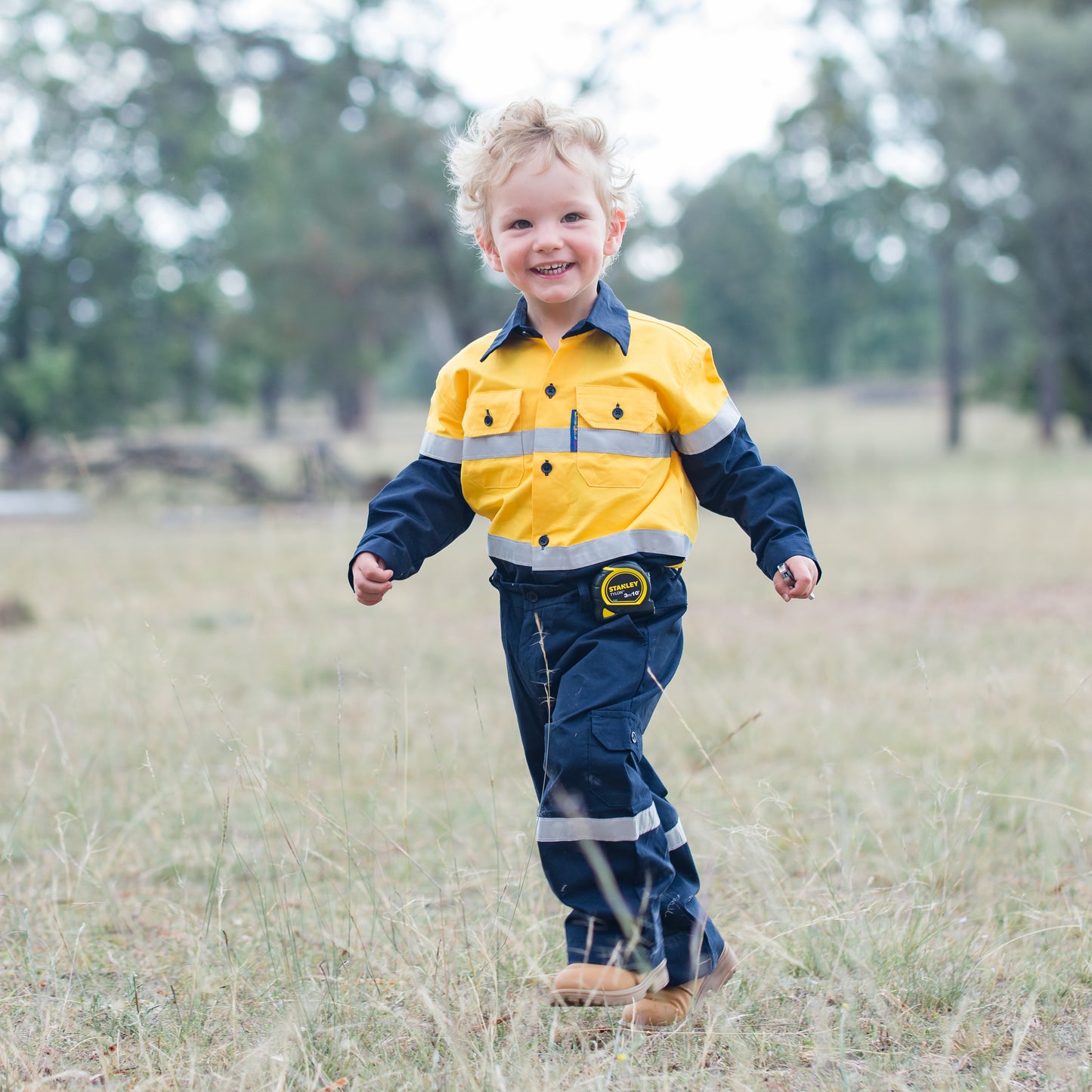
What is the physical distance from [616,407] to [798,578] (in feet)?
1.64

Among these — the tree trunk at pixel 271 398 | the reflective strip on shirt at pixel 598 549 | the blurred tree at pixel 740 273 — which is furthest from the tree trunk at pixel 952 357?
the tree trunk at pixel 271 398

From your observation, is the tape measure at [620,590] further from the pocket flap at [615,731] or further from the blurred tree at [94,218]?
the blurred tree at [94,218]

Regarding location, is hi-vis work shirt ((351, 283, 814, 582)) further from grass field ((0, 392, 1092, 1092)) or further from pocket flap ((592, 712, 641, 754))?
grass field ((0, 392, 1092, 1092))

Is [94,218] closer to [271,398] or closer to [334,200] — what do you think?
[334,200]

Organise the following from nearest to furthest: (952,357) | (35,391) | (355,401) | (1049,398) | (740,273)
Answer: (35,391) → (1049,398) → (952,357) → (740,273) → (355,401)

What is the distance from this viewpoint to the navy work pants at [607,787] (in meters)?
2.29

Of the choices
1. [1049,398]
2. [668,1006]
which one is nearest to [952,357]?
[1049,398]

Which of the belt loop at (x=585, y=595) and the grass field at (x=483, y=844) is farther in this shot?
the belt loop at (x=585, y=595)

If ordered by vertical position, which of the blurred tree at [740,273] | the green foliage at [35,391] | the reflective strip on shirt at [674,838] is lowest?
the reflective strip on shirt at [674,838]

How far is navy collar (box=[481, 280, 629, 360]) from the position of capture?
2.48 metres

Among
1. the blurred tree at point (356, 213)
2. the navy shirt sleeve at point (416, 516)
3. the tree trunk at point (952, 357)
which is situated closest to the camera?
the navy shirt sleeve at point (416, 516)

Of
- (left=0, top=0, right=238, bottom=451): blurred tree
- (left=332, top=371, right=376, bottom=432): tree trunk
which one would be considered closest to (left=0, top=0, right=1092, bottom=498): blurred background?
(left=0, top=0, right=238, bottom=451): blurred tree

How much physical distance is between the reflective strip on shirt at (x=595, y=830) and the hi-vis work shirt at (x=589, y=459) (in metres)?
0.48

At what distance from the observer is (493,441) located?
2523 millimetres
